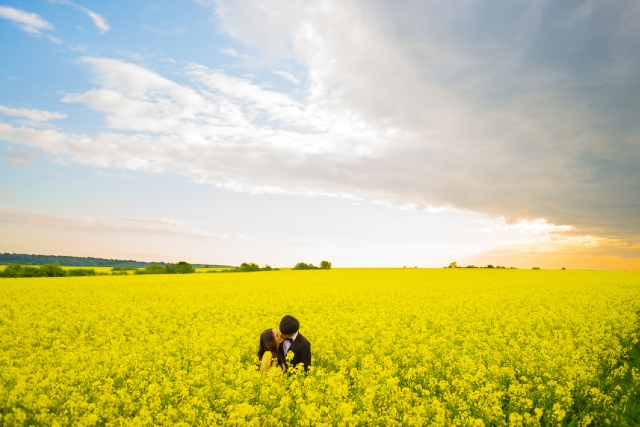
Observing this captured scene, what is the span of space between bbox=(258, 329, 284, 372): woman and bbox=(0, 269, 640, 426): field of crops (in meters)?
0.33

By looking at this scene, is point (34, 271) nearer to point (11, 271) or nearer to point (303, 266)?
point (11, 271)

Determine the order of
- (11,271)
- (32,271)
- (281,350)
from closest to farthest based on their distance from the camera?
(281,350), (11,271), (32,271)

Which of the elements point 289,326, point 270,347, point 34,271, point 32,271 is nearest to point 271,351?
point 270,347

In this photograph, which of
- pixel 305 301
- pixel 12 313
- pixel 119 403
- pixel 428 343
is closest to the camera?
pixel 119 403

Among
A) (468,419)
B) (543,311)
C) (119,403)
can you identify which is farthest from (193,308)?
(543,311)

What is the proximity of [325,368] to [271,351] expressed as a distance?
1395 mm

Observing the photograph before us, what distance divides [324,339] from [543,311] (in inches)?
448

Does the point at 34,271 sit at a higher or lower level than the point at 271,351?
lower

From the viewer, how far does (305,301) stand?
18.1m

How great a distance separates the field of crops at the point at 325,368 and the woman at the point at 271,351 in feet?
1.10

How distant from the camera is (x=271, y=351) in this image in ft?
22.9

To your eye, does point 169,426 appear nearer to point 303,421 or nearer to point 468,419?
point 303,421

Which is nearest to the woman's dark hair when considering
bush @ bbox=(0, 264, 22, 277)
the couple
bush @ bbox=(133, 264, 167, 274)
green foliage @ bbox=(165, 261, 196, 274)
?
the couple

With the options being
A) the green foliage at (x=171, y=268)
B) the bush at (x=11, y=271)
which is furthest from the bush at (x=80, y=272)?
the green foliage at (x=171, y=268)
